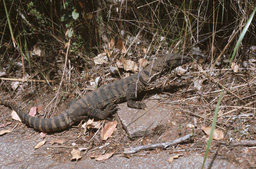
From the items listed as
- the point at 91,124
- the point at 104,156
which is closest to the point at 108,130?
the point at 91,124

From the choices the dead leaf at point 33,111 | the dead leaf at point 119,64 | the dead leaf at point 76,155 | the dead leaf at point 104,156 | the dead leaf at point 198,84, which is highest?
the dead leaf at point 119,64

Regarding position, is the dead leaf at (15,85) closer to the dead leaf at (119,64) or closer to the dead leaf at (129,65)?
the dead leaf at (119,64)

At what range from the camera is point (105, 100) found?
5027mm

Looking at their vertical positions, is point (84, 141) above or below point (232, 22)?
below

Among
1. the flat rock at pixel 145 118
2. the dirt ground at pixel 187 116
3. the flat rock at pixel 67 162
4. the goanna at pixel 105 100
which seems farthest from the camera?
the goanna at pixel 105 100

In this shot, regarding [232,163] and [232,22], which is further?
[232,22]

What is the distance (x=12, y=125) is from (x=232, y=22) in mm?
4844

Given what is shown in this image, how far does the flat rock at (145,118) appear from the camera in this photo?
3904 mm

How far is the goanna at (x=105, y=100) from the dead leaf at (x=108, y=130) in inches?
11.6

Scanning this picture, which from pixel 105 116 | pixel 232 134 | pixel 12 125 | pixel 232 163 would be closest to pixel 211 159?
pixel 232 163

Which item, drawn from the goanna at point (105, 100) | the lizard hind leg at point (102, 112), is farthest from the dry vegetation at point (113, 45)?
the lizard hind leg at point (102, 112)

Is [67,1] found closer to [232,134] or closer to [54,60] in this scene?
[54,60]

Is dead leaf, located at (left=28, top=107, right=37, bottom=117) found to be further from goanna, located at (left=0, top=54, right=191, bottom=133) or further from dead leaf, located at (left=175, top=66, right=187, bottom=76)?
dead leaf, located at (left=175, top=66, right=187, bottom=76)

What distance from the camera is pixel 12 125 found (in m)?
4.89
